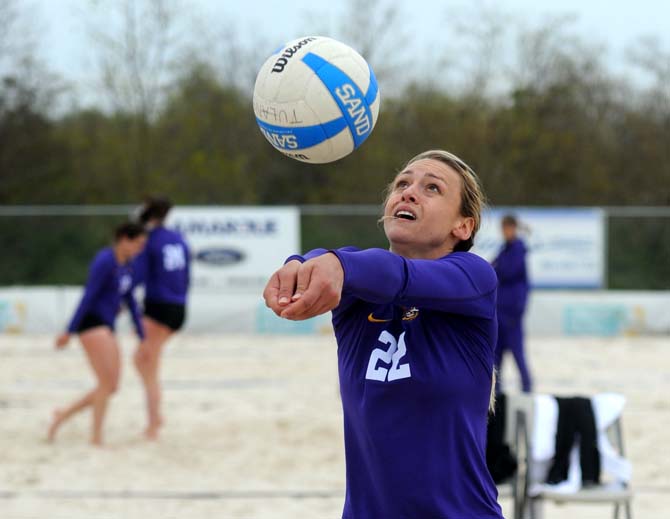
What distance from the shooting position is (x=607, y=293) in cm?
1424

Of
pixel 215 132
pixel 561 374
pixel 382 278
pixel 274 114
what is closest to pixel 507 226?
pixel 561 374

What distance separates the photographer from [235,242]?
13656mm

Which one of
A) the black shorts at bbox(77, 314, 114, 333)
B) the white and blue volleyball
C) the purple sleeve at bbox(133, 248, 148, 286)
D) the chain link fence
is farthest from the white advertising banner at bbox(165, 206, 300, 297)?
the white and blue volleyball

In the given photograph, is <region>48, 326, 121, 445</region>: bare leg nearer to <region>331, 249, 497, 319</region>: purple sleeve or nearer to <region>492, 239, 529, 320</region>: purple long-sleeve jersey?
<region>492, 239, 529, 320</region>: purple long-sleeve jersey

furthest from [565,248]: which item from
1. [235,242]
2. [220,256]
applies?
[220,256]

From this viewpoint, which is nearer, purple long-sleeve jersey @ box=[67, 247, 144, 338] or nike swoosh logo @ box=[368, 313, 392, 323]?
nike swoosh logo @ box=[368, 313, 392, 323]

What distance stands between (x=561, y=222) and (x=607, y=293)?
1.46 m

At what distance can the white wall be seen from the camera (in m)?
13.2

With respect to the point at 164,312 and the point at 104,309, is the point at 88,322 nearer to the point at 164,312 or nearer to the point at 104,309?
the point at 104,309

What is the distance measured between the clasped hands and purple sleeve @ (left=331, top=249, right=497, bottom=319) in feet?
0.18

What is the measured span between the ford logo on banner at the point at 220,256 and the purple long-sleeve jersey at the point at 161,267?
692cm

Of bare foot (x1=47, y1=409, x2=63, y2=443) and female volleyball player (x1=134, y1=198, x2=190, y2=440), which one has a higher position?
female volleyball player (x1=134, y1=198, x2=190, y2=440)

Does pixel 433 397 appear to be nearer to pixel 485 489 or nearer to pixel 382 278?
pixel 485 489

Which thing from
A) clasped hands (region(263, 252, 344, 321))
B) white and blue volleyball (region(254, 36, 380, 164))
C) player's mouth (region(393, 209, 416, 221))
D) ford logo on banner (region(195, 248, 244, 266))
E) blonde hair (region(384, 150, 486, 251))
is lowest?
clasped hands (region(263, 252, 344, 321))
